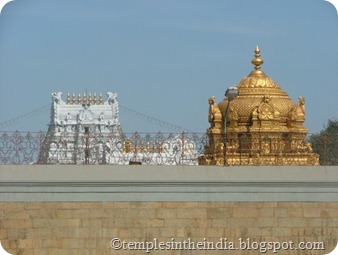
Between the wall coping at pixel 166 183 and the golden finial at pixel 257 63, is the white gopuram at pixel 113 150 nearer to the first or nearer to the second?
the wall coping at pixel 166 183

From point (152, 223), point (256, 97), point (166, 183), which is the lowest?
point (152, 223)

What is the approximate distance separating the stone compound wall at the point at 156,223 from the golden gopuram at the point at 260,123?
13.1 ft

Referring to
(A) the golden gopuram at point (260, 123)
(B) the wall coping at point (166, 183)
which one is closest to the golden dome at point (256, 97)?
(A) the golden gopuram at point (260, 123)

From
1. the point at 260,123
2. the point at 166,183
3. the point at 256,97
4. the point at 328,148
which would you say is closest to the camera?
the point at 166,183

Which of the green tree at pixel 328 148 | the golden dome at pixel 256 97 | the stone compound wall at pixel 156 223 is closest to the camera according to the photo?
the stone compound wall at pixel 156 223

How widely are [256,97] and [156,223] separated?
278 inches

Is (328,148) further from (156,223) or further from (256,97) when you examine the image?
(256,97)

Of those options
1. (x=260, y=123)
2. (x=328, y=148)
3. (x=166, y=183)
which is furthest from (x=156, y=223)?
(x=260, y=123)

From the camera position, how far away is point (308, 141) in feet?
82.0

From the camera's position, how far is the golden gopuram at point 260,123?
23.2 meters

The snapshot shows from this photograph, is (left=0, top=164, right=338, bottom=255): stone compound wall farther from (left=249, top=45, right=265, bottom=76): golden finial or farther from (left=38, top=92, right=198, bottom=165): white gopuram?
(left=249, top=45, right=265, bottom=76): golden finial

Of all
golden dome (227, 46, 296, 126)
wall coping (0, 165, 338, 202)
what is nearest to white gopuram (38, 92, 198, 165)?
wall coping (0, 165, 338, 202)

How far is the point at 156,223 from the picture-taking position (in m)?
18.8

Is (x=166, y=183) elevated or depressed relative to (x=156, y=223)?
elevated
